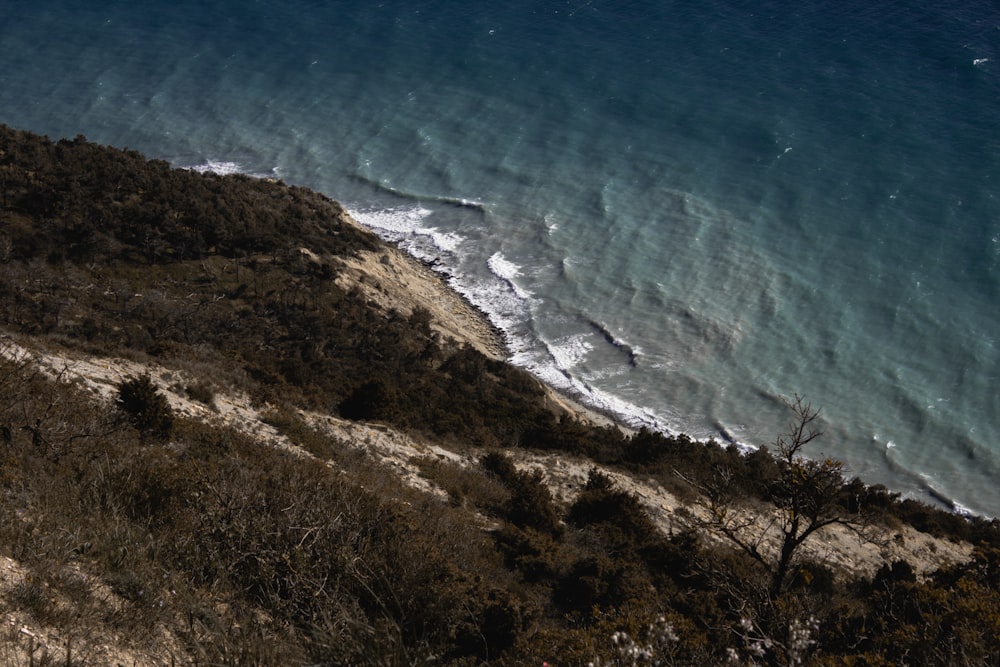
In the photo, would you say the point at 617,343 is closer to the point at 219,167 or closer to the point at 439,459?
the point at 439,459

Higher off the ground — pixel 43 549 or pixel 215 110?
pixel 43 549

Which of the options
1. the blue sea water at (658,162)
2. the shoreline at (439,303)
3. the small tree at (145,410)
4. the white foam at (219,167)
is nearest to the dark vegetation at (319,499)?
the small tree at (145,410)

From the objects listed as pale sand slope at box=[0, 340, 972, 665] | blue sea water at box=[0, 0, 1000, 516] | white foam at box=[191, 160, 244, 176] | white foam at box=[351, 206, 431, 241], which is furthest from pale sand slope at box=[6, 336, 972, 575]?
white foam at box=[191, 160, 244, 176]

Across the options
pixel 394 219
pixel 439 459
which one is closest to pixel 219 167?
pixel 394 219

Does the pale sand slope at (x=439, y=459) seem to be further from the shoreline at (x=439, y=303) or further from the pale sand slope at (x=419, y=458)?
the shoreline at (x=439, y=303)

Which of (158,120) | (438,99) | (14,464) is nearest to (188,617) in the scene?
(14,464)

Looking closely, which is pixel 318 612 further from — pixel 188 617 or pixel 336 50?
pixel 336 50

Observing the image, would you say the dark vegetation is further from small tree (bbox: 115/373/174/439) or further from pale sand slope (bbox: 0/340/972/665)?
pale sand slope (bbox: 0/340/972/665)

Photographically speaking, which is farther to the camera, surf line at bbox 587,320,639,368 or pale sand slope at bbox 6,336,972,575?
surf line at bbox 587,320,639,368
